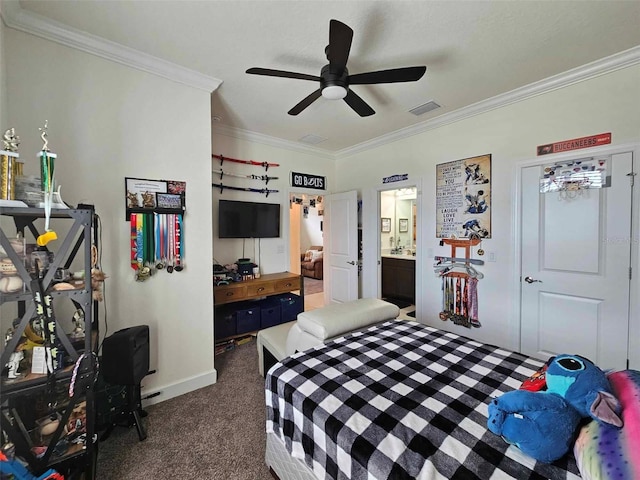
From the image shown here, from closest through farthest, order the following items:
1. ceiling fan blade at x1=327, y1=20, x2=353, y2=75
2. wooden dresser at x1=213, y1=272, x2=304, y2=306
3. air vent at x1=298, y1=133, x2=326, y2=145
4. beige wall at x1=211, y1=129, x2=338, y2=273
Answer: ceiling fan blade at x1=327, y1=20, x2=353, y2=75 → wooden dresser at x1=213, y1=272, x2=304, y2=306 → beige wall at x1=211, y1=129, x2=338, y2=273 → air vent at x1=298, y1=133, x2=326, y2=145

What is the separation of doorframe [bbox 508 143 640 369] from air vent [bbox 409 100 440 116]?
3.29 feet

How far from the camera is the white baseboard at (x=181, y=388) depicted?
2.06 m

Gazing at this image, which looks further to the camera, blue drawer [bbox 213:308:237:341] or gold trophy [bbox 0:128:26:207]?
blue drawer [bbox 213:308:237:341]

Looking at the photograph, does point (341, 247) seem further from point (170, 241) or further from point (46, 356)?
point (46, 356)

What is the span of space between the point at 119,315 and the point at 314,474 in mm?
1747

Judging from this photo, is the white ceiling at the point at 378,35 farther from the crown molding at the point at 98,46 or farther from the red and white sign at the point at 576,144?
the red and white sign at the point at 576,144

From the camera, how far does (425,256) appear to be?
334cm

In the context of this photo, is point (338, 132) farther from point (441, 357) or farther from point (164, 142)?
point (441, 357)

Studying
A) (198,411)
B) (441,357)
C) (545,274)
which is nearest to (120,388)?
(198,411)

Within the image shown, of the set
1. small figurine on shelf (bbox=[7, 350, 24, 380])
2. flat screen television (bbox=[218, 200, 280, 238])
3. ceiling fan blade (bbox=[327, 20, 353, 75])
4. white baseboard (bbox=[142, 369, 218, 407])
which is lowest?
white baseboard (bbox=[142, 369, 218, 407])

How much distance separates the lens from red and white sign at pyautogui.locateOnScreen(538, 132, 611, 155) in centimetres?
213

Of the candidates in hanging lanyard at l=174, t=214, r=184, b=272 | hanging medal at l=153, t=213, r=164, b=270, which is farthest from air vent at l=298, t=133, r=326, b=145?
hanging medal at l=153, t=213, r=164, b=270

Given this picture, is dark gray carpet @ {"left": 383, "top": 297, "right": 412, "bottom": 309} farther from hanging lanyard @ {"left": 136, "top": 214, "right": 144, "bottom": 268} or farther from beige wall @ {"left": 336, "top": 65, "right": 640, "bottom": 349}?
hanging lanyard @ {"left": 136, "top": 214, "right": 144, "bottom": 268}

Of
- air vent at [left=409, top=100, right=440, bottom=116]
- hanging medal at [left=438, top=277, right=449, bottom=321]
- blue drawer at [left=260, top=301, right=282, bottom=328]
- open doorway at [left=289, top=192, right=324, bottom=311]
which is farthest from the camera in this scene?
open doorway at [left=289, top=192, right=324, bottom=311]
